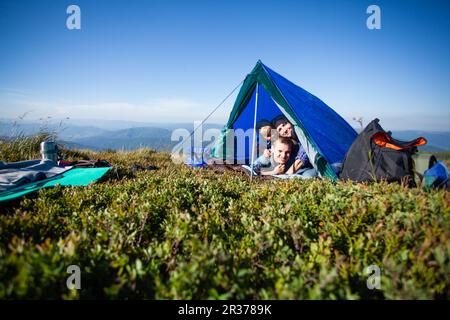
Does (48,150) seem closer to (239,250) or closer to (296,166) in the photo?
(296,166)

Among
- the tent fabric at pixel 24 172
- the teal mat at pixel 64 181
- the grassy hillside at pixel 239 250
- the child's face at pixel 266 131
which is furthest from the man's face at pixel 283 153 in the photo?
the tent fabric at pixel 24 172

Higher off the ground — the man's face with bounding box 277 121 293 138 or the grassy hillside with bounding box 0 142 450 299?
the man's face with bounding box 277 121 293 138

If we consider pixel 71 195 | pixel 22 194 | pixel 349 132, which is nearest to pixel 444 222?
pixel 71 195

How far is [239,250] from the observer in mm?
2160

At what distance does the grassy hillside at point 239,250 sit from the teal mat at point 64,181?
1.16 metres

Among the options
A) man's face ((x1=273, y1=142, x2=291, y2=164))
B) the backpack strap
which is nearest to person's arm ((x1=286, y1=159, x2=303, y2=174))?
man's face ((x1=273, y1=142, x2=291, y2=164))

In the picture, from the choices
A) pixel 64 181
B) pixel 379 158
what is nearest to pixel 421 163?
pixel 379 158

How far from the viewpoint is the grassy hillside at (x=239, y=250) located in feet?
5.13

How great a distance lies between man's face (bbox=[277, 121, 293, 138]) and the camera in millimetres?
7523

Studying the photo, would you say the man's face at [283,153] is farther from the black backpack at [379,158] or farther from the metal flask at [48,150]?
the metal flask at [48,150]

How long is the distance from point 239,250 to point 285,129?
19.6ft

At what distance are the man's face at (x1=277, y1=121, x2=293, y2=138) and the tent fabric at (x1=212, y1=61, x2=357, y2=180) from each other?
0.49 meters

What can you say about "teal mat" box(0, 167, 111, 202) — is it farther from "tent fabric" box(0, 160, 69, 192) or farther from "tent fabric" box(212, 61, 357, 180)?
"tent fabric" box(212, 61, 357, 180)
